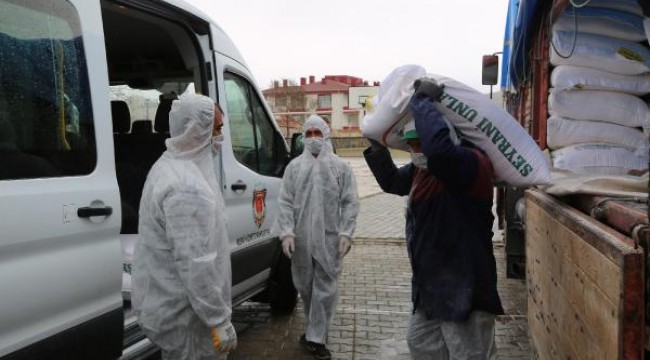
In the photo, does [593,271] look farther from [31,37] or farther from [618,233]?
[31,37]

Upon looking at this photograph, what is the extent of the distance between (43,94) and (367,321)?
11.0ft

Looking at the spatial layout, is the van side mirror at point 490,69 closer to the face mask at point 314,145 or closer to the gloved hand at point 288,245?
the face mask at point 314,145

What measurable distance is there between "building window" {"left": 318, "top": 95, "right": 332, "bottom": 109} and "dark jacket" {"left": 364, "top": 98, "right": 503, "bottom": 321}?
6798 centimetres

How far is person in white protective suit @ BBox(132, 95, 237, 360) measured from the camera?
235 cm

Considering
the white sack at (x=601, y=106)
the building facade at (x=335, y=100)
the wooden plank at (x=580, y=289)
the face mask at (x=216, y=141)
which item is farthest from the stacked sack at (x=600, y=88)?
the building facade at (x=335, y=100)

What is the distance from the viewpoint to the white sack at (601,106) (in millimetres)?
3711

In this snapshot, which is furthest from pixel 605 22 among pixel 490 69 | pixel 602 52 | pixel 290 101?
pixel 290 101

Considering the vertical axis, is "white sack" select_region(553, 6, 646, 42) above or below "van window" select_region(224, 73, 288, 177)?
above

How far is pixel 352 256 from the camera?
7.59 meters

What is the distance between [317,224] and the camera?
4.12 metres

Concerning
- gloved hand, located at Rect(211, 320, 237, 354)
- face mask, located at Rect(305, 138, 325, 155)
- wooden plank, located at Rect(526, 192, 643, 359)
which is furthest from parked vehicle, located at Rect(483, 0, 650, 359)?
face mask, located at Rect(305, 138, 325, 155)

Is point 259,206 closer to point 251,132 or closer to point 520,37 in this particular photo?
point 251,132

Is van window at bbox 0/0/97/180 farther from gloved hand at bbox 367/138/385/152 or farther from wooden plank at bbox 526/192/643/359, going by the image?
wooden plank at bbox 526/192/643/359

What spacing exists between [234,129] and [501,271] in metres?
3.92
